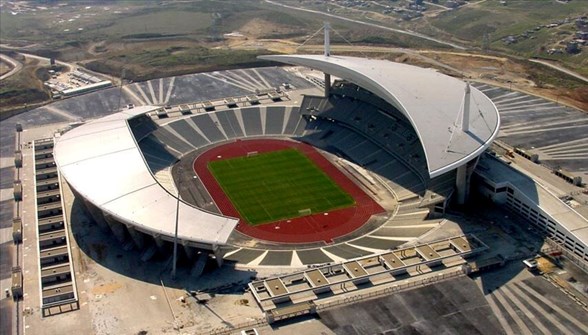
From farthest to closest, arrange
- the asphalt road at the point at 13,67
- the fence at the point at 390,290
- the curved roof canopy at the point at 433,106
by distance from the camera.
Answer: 1. the asphalt road at the point at 13,67
2. the curved roof canopy at the point at 433,106
3. the fence at the point at 390,290

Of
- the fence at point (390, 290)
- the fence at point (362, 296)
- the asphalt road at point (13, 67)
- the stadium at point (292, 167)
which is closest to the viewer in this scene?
the fence at point (362, 296)

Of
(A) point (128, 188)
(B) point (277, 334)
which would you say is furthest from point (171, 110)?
(B) point (277, 334)

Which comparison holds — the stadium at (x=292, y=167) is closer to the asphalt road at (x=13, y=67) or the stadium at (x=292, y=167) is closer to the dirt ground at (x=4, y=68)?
the asphalt road at (x=13, y=67)

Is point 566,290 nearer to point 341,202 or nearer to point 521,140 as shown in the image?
point 341,202

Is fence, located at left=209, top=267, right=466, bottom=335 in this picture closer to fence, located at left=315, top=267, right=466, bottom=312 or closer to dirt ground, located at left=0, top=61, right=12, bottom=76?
fence, located at left=315, top=267, right=466, bottom=312

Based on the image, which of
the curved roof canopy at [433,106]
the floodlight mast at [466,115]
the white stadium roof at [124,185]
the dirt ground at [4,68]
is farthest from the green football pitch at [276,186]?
the dirt ground at [4,68]

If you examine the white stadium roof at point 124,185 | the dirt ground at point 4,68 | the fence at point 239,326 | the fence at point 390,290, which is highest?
the white stadium roof at point 124,185

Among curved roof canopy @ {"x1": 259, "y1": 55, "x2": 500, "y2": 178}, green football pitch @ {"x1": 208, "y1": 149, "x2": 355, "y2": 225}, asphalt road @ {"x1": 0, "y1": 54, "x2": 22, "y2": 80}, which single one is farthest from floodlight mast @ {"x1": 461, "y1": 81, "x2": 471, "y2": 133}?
asphalt road @ {"x1": 0, "y1": 54, "x2": 22, "y2": 80}

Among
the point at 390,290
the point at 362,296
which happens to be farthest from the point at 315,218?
the point at 362,296

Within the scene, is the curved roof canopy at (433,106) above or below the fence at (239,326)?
above
